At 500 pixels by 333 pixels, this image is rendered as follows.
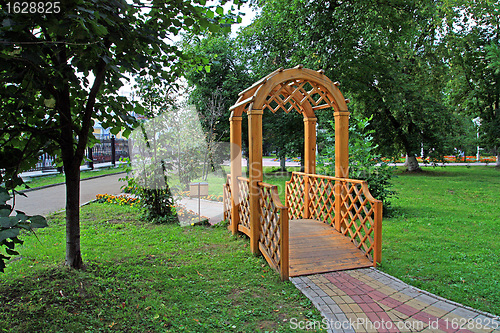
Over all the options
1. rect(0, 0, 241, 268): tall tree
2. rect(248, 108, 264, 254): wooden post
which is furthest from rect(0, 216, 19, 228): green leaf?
rect(248, 108, 264, 254): wooden post

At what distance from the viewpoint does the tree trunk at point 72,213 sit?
3.77 m

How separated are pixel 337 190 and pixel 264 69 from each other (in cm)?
1142

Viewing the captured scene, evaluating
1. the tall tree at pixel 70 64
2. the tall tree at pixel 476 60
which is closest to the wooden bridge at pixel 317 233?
the tall tree at pixel 70 64

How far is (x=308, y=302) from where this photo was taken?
3.51 meters

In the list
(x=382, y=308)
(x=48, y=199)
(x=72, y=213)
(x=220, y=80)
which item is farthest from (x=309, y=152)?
(x=220, y=80)

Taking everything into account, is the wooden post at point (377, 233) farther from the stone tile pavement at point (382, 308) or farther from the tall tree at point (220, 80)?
the tall tree at point (220, 80)

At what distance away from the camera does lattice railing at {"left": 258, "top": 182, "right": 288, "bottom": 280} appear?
420cm

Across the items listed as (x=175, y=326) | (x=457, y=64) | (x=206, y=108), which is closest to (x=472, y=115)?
(x=457, y=64)

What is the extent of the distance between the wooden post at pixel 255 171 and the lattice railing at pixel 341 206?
4.80 ft

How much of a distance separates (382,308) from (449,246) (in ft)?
10.6

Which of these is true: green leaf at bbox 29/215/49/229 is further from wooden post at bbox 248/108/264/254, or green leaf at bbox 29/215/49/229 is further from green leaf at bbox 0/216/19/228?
wooden post at bbox 248/108/264/254

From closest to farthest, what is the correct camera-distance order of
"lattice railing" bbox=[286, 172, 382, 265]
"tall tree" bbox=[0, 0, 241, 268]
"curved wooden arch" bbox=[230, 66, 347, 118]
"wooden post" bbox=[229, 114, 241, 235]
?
"tall tree" bbox=[0, 0, 241, 268] → "lattice railing" bbox=[286, 172, 382, 265] → "curved wooden arch" bbox=[230, 66, 347, 118] → "wooden post" bbox=[229, 114, 241, 235]

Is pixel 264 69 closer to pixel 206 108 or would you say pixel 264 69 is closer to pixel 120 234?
pixel 206 108

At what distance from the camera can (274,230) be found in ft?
14.9
